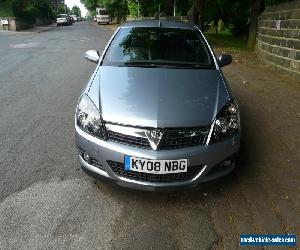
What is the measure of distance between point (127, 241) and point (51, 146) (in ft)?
7.77

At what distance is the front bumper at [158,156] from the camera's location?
3.30m

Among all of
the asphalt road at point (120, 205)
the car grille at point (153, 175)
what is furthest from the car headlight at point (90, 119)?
the asphalt road at point (120, 205)

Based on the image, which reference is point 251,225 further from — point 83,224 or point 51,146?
point 51,146

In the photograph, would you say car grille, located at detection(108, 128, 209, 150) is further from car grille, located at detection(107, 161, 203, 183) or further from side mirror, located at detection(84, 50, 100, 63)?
side mirror, located at detection(84, 50, 100, 63)

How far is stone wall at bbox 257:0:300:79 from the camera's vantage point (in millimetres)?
9461

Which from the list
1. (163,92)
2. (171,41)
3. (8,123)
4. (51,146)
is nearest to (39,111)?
(8,123)

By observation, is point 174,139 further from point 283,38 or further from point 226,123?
point 283,38

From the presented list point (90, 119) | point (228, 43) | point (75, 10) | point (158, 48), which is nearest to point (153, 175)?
point (90, 119)

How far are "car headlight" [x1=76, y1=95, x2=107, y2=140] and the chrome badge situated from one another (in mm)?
435

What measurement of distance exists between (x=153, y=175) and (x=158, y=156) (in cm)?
22

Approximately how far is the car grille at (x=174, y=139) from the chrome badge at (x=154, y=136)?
34 mm

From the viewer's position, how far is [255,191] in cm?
394

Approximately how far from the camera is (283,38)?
10367mm

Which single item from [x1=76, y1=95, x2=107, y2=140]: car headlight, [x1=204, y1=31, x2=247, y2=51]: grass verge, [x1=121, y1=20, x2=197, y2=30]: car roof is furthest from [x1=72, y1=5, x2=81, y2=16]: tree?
[x1=76, y1=95, x2=107, y2=140]: car headlight
